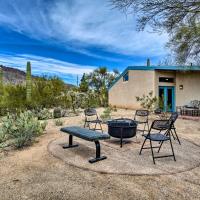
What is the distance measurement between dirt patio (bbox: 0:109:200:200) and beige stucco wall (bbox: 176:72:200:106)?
39.6ft

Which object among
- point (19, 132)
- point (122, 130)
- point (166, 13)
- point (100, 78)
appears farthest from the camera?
point (100, 78)

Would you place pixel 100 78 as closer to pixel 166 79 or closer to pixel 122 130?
pixel 166 79

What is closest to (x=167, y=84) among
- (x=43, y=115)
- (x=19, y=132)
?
(x=43, y=115)

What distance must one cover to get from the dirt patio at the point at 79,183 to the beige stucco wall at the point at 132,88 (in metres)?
11.7

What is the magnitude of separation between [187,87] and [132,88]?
3924 millimetres

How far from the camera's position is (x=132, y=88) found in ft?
55.9

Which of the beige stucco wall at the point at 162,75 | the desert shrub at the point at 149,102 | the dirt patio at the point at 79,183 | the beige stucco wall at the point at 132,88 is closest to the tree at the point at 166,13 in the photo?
the dirt patio at the point at 79,183

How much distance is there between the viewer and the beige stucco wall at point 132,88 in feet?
51.6

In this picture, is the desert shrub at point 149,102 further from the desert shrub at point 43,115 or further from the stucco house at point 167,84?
the desert shrub at point 43,115

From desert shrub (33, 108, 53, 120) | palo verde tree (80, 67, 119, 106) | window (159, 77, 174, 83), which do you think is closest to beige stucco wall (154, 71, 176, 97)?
window (159, 77, 174, 83)

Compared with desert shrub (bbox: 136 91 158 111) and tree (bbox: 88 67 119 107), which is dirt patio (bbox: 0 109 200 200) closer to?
desert shrub (bbox: 136 91 158 111)

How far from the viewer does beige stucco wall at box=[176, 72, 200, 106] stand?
15492 millimetres

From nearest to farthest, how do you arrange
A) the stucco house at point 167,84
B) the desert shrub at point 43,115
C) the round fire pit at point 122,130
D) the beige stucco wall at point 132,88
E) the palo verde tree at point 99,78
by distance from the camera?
the round fire pit at point 122,130
the desert shrub at point 43,115
the stucco house at point 167,84
the beige stucco wall at point 132,88
the palo verde tree at point 99,78

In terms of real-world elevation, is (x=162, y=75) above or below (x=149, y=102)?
above
